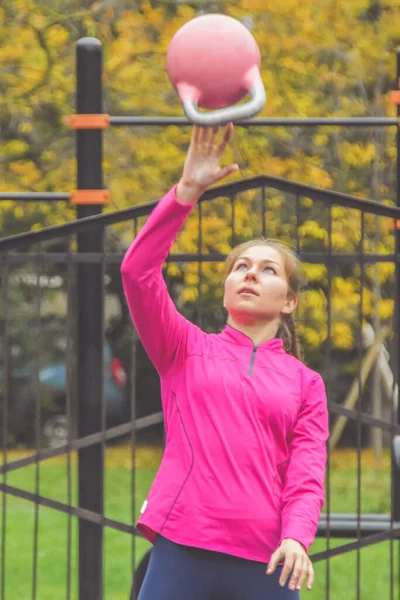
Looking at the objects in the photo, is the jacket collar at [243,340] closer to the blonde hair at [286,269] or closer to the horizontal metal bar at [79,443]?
the blonde hair at [286,269]

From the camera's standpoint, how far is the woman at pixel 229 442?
2848 mm

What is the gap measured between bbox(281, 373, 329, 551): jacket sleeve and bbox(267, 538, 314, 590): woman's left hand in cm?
3

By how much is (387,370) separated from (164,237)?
8088mm

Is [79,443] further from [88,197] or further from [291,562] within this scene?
[291,562]

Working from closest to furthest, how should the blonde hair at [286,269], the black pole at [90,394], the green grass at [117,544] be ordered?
the blonde hair at [286,269] → the black pole at [90,394] → the green grass at [117,544]

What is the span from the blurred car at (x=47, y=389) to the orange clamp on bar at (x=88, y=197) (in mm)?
7411

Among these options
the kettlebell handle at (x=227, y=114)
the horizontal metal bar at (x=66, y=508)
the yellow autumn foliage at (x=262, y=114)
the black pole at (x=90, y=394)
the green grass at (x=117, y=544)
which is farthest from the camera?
the yellow autumn foliage at (x=262, y=114)

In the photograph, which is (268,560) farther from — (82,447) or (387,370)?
(387,370)

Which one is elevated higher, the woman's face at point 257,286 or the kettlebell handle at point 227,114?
the kettlebell handle at point 227,114

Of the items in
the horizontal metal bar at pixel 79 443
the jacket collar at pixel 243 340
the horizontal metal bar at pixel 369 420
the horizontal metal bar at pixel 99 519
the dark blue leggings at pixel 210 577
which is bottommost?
the horizontal metal bar at pixel 99 519

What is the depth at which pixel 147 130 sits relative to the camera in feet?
33.5

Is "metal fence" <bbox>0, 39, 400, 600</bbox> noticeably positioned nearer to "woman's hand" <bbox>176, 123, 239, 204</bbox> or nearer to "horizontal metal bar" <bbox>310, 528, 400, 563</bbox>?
"horizontal metal bar" <bbox>310, 528, 400, 563</bbox>

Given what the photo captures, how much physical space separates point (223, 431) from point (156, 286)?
15.0 inches

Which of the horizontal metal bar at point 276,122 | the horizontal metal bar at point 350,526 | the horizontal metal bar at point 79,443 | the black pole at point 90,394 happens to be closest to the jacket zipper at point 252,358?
the horizontal metal bar at point 79,443
